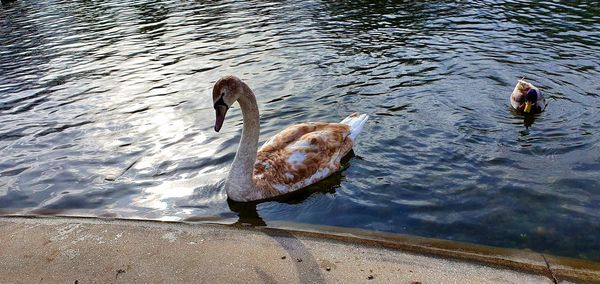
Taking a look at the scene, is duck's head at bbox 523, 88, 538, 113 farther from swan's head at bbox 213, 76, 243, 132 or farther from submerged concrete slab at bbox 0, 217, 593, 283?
swan's head at bbox 213, 76, 243, 132

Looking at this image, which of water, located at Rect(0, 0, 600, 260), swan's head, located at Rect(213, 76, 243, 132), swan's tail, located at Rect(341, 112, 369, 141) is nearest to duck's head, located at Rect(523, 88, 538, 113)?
water, located at Rect(0, 0, 600, 260)

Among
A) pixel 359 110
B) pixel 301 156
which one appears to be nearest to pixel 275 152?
pixel 301 156

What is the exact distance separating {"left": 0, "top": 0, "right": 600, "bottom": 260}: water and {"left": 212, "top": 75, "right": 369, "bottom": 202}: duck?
23cm

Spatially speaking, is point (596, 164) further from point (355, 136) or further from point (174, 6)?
point (174, 6)

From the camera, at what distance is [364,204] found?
7289mm

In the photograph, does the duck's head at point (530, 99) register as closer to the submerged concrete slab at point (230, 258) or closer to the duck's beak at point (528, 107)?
the duck's beak at point (528, 107)

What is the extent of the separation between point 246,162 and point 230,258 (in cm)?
205

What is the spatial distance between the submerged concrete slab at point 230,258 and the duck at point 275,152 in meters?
1.04

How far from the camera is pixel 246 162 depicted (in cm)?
750

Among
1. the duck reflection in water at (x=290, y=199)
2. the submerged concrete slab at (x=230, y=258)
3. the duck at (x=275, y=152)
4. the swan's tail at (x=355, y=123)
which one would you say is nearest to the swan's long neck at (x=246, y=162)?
the duck at (x=275, y=152)

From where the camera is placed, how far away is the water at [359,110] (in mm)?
7156

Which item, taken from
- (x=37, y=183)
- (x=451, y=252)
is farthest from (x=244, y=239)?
(x=37, y=183)

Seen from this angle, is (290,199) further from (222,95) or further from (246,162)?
A: (222,95)

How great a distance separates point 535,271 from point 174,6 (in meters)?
24.2
